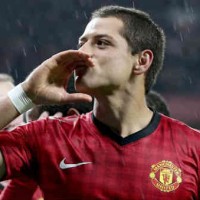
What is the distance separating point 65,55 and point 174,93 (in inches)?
274

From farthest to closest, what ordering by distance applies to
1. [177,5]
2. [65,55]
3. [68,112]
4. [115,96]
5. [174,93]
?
[177,5]
[174,93]
[68,112]
[115,96]
[65,55]

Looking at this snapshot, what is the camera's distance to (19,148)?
9.30 ft

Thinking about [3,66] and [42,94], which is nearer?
[42,94]

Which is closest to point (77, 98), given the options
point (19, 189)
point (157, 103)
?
point (19, 189)

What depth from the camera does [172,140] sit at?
296cm

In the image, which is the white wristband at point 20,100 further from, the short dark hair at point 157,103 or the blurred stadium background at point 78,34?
the blurred stadium background at point 78,34

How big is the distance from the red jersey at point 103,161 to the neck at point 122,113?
42mm

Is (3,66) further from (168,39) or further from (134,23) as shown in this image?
(134,23)

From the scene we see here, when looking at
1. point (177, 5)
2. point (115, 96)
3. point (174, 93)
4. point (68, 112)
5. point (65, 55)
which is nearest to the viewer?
point (65, 55)

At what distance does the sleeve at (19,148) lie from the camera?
2.80 m

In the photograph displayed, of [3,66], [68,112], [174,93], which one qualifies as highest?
[68,112]

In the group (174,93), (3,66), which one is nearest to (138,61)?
(174,93)

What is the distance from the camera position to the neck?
299 cm

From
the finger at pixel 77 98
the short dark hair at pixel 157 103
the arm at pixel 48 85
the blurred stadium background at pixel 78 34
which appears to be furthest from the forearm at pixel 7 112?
the blurred stadium background at pixel 78 34
